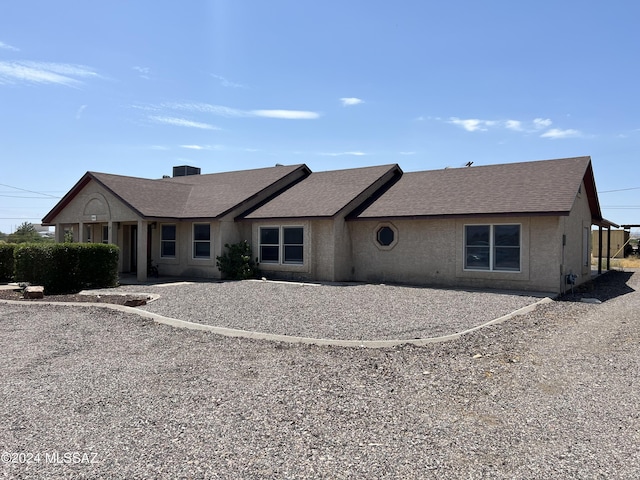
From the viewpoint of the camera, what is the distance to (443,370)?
6.81 meters

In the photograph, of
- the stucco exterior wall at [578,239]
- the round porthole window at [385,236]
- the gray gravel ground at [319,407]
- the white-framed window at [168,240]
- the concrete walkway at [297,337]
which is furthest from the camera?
the white-framed window at [168,240]

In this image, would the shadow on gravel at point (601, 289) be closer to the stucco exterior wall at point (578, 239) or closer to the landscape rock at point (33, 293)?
the stucco exterior wall at point (578, 239)

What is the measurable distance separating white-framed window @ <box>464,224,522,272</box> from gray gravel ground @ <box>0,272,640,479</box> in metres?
6.50

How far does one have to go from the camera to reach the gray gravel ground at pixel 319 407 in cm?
406

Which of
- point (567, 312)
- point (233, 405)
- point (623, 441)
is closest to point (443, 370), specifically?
point (623, 441)

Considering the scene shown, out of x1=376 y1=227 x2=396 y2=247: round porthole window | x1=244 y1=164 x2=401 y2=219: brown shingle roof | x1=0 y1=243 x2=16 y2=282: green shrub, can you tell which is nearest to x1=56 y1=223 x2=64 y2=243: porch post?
x1=0 y1=243 x2=16 y2=282: green shrub

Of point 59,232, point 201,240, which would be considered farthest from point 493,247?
point 59,232

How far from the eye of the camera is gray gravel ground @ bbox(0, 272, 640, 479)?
406cm

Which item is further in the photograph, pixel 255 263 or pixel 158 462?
pixel 255 263

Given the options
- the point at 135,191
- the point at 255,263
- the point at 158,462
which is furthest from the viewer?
the point at 135,191

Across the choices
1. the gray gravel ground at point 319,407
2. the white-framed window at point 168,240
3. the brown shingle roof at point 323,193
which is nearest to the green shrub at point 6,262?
the white-framed window at point 168,240

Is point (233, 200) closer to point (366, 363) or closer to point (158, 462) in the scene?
point (366, 363)

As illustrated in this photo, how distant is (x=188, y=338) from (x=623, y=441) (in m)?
6.72

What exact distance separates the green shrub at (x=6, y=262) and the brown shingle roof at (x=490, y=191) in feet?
44.0
